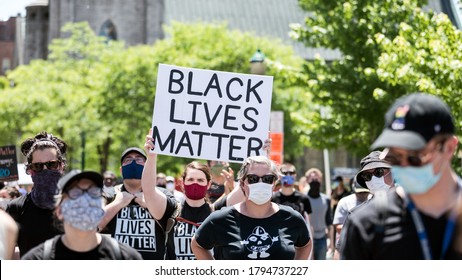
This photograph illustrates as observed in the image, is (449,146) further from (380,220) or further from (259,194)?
(259,194)

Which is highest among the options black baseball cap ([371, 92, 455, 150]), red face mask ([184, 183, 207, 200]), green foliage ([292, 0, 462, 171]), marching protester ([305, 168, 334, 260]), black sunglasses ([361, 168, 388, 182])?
green foliage ([292, 0, 462, 171])

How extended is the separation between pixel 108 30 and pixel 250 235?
6670cm

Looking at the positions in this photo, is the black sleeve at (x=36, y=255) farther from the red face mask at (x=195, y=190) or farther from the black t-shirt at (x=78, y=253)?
the red face mask at (x=195, y=190)

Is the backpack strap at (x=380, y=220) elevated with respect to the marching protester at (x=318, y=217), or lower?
elevated

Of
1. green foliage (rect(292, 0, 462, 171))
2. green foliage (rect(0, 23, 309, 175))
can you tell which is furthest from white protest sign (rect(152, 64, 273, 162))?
green foliage (rect(0, 23, 309, 175))

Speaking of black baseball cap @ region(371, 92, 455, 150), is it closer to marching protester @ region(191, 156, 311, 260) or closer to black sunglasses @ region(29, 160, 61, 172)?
marching protester @ region(191, 156, 311, 260)

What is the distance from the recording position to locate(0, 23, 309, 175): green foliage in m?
50.5

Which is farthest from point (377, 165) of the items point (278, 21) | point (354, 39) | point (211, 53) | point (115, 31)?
point (278, 21)

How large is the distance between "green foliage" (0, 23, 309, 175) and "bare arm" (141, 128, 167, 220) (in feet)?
139

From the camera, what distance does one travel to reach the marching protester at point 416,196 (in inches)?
164

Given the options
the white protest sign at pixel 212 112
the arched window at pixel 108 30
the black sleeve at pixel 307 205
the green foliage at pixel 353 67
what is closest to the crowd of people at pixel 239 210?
the white protest sign at pixel 212 112

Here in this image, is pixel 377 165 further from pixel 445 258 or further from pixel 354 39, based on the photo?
pixel 354 39

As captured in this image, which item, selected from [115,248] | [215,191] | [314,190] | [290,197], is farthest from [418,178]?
[314,190]

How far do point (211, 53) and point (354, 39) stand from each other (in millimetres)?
24645
